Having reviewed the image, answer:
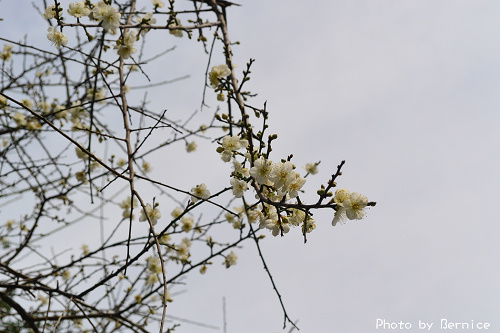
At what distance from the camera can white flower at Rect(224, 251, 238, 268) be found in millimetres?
3029

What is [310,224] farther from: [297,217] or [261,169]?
[261,169]

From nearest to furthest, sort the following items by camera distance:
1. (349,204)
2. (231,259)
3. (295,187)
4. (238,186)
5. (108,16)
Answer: (349,204) < (295,187) < (238,186) < (108,16) < (231,259)

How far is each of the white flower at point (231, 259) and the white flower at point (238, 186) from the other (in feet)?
4.65

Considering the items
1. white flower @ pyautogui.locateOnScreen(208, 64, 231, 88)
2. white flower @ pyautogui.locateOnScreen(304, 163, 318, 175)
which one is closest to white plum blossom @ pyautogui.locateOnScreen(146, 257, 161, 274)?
white flower @ pyautogui.locateOnScreen(304, 163, 318, 175)

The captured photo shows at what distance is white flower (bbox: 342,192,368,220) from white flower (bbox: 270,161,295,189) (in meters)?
0.21

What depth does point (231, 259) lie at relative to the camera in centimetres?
306

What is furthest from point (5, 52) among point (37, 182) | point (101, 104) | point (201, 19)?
point (201, 19)

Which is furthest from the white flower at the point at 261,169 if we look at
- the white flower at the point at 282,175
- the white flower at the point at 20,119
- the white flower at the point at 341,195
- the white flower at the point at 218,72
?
the white flower at the point at 20,119

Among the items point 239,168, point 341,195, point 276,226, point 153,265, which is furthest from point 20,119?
point 341,195

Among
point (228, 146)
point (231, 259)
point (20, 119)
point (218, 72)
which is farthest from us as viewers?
point (20, 119)

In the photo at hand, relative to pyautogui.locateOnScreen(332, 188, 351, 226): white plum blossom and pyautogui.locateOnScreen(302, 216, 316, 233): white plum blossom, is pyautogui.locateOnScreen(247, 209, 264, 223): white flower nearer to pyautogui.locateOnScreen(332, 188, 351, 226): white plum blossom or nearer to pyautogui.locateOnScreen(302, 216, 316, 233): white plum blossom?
pyautogui.locateOnScreen(302, 216, 316, 233): white plum blossom

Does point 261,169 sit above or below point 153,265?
below

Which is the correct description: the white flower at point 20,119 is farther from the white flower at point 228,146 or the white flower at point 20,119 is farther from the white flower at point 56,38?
the white flower at point 228,146

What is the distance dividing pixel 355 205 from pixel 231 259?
1739mm
